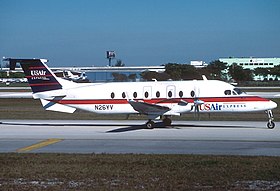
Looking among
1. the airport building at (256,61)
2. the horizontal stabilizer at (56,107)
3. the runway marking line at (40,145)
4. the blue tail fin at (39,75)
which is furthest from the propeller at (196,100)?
the airport building at (256,61)

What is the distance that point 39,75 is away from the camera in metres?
27.1

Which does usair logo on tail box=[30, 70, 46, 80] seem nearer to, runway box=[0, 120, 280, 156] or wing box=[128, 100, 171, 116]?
runway box=[0, 120, 280, 156]

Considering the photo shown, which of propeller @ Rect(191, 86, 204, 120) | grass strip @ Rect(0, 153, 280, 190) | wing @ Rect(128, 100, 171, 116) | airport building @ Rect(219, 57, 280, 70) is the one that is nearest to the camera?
grass strip @ Rect(0, 153, 280, 190)

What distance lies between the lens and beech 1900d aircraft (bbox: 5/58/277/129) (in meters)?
25.3

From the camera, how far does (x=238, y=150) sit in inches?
706

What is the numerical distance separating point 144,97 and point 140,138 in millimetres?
4573

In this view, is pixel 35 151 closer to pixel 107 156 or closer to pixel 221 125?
pixel 107 156

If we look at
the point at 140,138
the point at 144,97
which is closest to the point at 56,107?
the point at 144,97

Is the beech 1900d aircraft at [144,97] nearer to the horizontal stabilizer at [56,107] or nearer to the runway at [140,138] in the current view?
the horizontal stabilizer at [56,107]

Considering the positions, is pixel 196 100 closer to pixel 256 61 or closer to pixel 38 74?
pixel 38 74

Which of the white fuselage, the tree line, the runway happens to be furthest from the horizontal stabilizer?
the tree line

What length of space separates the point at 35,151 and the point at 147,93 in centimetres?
913

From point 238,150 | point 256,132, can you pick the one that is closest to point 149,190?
point 238,150

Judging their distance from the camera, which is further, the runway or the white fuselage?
the white fuselage
